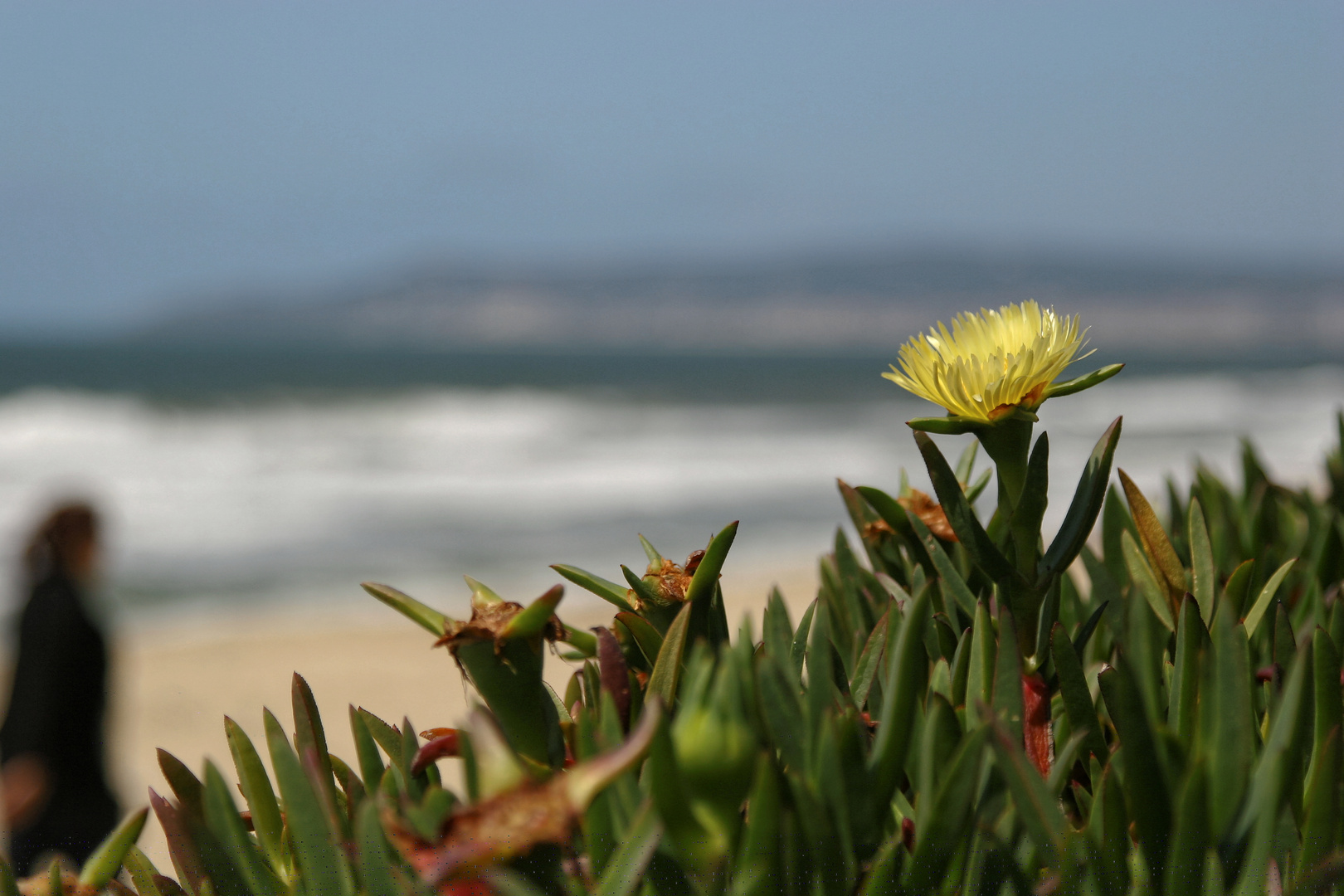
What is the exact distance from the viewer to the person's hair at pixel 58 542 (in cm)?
340

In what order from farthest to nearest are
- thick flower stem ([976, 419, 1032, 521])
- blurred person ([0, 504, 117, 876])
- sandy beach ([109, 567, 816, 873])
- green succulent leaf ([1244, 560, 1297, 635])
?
sandy beach ([109, 567, 816, 873]) → blurred person ([0, 504, 117, 876]) → green succulent leaf ([1244, 560, 1297, 635]) → thick flower stem ([976, 419, 1032, 521])

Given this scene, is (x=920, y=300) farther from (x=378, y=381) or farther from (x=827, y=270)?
(x=378, y=381)

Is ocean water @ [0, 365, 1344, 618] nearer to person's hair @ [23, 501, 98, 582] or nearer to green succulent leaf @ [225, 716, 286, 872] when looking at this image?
person's hair @ [23, 501, 98, 582]

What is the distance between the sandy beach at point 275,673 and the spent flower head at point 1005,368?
371cm

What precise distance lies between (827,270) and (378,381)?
61696 millimetres

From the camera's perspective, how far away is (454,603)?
23.6 feet

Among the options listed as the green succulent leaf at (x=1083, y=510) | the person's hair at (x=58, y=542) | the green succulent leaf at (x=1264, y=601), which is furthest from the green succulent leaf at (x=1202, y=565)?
the person's hair at (x=58, y=542)

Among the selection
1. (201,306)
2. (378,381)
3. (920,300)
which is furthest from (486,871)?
(201,306)

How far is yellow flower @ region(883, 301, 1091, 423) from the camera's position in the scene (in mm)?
677

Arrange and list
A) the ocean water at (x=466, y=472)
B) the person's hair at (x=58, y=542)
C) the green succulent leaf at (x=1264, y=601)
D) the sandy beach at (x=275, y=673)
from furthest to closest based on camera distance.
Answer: the ocean water at (x=466, y=472)
the sandy beach at (x=275, y=673)
the person's hair at (x=58, y=542)
the green succulent leaf at (x=1264, y=601)

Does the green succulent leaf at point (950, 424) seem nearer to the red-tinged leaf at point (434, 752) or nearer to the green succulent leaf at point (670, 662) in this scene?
the green succulent leaf at point (670, 662)

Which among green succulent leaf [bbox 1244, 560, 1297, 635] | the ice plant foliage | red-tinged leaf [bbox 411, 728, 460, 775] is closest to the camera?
the ice plant foliage

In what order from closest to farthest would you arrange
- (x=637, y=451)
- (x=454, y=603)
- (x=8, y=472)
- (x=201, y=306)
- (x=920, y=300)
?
(x=454, y=603)
(x=8, y=472)
(x=637, y=451)
(x=920, y=300)
(x=201, y=306)

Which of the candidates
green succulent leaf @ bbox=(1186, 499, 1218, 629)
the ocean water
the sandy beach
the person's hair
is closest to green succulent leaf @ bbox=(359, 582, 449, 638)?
green succulent leaf @ bbox=(1186, 499, 1218, 629)
